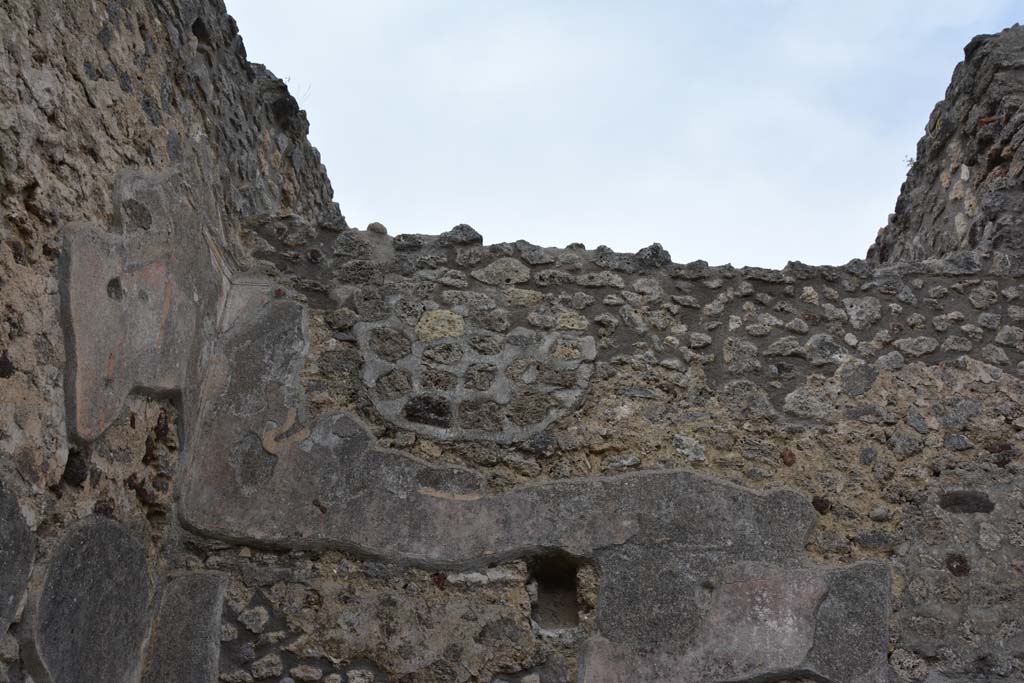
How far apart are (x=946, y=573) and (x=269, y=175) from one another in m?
3.07

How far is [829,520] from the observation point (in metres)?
3.28

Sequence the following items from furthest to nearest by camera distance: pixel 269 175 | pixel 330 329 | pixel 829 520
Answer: pixel 269 175 → pixel 330 329 → pixel 829 520

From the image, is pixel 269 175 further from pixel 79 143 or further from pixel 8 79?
pixel 8 79

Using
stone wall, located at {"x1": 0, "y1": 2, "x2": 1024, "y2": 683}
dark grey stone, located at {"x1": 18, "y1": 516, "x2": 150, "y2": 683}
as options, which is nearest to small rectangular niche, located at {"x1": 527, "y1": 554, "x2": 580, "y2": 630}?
stone wall, located at {"x1": 0, "y1": 2, "x2": 1024, "y2": 683}

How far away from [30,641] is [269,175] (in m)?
2.56

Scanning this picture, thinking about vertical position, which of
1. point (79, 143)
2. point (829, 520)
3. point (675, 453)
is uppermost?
point (79, 143)

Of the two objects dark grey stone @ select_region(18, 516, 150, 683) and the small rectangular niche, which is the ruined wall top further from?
dark grey stone @ select_region(18, 516, 150, 683)

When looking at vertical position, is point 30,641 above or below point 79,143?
below

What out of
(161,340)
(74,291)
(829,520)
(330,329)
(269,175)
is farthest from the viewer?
(269,175)

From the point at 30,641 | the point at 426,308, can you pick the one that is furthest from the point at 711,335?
the point at 30,641

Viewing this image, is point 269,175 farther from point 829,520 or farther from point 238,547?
point 829,520

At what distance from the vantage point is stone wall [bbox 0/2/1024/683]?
2.77 metres

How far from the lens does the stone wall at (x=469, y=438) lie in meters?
2.77

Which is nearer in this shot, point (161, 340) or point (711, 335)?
Answer: point (161, 340)
